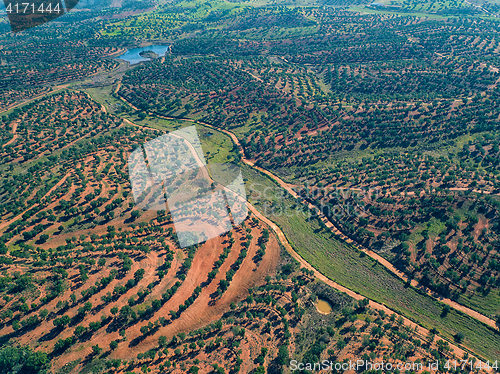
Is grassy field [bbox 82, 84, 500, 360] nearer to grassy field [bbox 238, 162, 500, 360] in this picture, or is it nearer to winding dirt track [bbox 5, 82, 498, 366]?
grassy field [bbox 238, 162, 500, 360]

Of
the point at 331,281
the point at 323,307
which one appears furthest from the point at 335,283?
the point at 323,307

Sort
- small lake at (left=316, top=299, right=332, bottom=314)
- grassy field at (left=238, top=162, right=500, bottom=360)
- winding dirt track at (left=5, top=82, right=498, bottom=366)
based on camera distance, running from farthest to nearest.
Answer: small lake at (left=316, top=299, right=332, bottom=314)
winding dirt track at (left=5, top=82, right=498, bottom=366)
grassy field at (left=238, top=162, right=500, bottom=360)

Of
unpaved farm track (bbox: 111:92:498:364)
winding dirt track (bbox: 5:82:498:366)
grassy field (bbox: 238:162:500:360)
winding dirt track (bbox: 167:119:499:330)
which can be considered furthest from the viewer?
winding dirt track (bbox: 167:119:499:330)

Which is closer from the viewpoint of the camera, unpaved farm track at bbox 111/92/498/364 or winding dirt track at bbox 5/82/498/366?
winding dirt track at bbox 5/82/498/366

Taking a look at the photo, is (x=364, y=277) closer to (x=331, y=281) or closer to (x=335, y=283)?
(x=335, y=283)

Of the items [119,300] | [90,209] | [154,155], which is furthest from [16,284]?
[154,155]

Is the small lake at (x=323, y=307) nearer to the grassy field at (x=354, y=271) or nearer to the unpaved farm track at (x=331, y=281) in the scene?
the unpaved farm track at (x=331, y=281)

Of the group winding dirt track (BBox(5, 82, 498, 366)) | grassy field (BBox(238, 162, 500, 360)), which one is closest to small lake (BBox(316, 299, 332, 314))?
winding dirt track (BBox(5, 82, 498, 366))

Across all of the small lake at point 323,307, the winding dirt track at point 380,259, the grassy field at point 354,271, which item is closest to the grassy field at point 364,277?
the grassy field at point 354,271
